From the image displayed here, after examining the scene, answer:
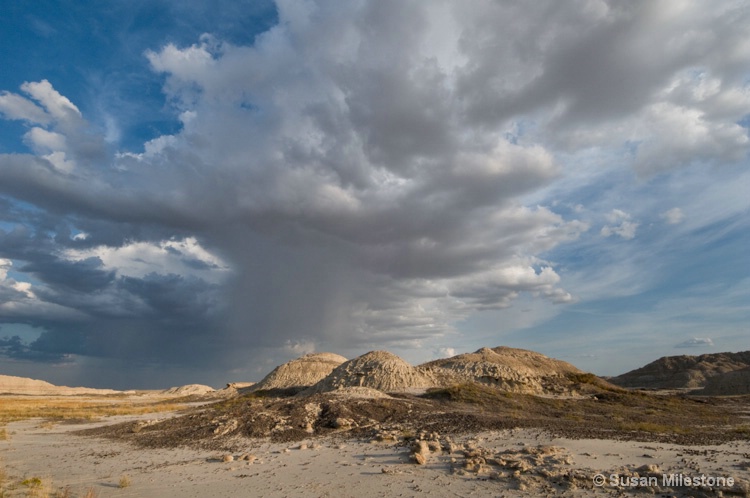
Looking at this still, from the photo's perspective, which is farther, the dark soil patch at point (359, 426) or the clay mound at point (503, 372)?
the clay mound at point (503, 372)

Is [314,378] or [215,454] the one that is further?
[314,378]

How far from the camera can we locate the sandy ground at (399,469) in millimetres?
11094

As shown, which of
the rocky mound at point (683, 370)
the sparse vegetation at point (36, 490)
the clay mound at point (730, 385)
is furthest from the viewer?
the rocky mound at point (683, 370)

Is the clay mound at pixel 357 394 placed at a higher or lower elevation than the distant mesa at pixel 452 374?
lower

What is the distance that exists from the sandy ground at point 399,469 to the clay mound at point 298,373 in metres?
54.3

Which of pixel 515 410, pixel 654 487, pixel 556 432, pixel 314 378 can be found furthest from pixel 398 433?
pixel 314 378

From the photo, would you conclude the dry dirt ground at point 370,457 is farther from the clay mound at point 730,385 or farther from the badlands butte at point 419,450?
the clay mound at point 730,385

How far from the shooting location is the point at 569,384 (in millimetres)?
52812

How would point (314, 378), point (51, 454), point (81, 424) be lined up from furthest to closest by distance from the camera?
point (314, 378)
point (81, 424)
point (51, 454)

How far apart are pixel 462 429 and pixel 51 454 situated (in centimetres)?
1933

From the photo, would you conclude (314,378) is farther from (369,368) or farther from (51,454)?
(51,454)

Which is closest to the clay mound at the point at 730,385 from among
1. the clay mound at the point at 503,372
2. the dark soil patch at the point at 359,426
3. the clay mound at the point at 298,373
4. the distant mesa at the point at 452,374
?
the clay mound at the point at 503,372

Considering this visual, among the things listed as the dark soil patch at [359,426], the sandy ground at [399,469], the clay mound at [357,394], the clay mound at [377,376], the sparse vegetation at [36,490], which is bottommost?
the sparse vegetation at [36,490]

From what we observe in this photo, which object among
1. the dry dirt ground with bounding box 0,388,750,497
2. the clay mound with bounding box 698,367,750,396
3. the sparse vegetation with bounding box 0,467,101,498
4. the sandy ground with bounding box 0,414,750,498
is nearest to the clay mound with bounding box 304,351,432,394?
the dry dirt ground with bounding box 0,388,750,497
